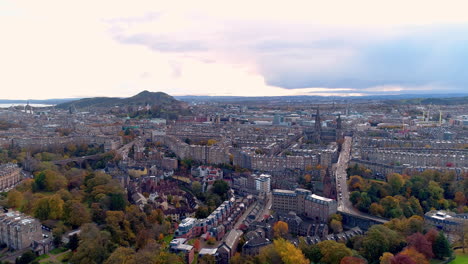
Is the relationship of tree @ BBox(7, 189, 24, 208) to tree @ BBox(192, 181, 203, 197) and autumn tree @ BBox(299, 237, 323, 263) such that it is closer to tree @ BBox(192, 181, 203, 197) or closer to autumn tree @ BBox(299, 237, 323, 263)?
tree @ BBox(192, 181, 203, 197)

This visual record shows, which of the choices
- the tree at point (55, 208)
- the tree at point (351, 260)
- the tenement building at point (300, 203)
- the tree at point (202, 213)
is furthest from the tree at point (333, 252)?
the tree at point (55, 208)

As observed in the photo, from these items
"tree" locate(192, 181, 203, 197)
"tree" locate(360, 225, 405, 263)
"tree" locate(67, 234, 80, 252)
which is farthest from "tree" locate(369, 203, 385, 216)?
"tree" locate(67, 234, 80, 252)

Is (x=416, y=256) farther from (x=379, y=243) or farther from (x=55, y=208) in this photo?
(x=55, y=208)

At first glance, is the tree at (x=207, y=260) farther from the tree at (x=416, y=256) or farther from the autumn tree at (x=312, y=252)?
the tree at (x=416, y=256)

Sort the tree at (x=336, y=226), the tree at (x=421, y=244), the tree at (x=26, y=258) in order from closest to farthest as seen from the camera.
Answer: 1. the tree at (x=421, y=244)
2. the tree at (x=26, y=258)
3. the tree at (x=336, y=226)

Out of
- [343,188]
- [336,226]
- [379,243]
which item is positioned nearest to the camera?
[379,243]

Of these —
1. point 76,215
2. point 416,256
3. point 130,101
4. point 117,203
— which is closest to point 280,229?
point 416,256

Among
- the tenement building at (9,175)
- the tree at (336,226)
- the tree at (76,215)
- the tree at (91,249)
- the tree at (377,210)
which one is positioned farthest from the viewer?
the tenement building at (9,175)

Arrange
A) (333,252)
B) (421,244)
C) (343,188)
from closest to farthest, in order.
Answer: (333,252) < (421,244) < (343,188)
